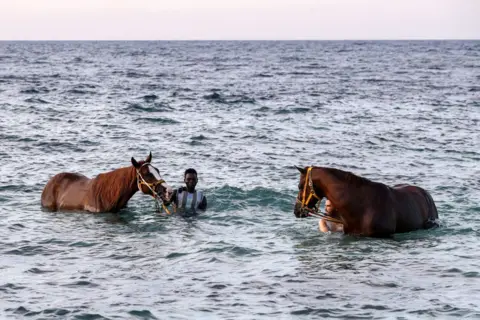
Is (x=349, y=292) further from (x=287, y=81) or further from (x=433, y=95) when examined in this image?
(x=287, y=81)

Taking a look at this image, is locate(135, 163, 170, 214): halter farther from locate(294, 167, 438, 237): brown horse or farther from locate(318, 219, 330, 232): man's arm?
locate(318, 219, 330, 232): man's arm

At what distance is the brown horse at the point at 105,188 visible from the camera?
50.0 ft

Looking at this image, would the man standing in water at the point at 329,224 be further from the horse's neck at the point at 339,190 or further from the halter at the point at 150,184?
the halter at the point at 150,184

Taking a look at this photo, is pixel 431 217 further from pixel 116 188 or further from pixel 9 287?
pixel 9 287

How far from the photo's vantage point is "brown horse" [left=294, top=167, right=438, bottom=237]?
45.4ft

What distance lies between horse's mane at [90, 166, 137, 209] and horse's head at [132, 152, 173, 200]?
0.27 meters

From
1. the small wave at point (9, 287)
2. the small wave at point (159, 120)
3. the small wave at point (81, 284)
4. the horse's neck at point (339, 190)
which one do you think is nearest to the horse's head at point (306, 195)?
the horse's neck at point (339, 190)

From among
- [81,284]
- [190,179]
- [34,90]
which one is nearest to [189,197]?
[190,179]

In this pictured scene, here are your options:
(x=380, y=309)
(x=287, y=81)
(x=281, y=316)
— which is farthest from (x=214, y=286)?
(x=287, y=81)

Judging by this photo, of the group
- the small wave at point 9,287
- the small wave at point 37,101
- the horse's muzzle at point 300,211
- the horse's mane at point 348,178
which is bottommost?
the small wave at point 9,287

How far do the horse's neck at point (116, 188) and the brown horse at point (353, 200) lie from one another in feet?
11.5

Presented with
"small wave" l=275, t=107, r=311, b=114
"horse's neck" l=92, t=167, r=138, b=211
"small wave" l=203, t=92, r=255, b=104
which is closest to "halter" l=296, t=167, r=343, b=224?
"horse's neck" l=92, t=167, r=138, b=211

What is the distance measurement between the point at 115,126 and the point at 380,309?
22050 mm

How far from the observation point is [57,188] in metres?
16.8
